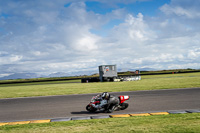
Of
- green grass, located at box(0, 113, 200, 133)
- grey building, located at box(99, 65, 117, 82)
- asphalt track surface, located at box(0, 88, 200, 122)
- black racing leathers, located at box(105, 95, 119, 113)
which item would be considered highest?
grey building, located at box(99, 65, 117, 82)

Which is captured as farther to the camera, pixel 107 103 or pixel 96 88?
pixel 96 88

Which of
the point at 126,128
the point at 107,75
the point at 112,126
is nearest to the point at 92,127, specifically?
the point at 112,126

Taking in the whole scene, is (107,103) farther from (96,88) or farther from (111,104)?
(96,88)

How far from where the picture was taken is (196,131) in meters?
5.77

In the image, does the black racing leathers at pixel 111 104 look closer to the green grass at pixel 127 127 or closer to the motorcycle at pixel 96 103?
the motorcycle at pixel 96 103

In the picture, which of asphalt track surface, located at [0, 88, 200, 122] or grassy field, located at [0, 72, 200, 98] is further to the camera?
grassy field, located at [0, 72, 200, 98]

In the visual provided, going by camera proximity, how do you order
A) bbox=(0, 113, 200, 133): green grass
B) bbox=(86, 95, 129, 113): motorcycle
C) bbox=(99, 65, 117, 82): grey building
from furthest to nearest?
1. bbox=(99, 65, 117, 82): grey building
2. bbox=(86, 95, 129, 113): motorcycle
3. bbox=(0, 113, 200, 133): green grass

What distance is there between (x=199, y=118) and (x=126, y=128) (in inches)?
128

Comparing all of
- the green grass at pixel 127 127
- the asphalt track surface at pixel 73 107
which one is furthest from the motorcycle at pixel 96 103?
the green grass at pixel 127 127

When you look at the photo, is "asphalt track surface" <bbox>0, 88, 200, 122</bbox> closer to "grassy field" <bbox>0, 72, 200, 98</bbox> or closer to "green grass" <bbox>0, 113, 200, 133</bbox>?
"green grass" <bbox>0, 113, 200, 133</bbox>

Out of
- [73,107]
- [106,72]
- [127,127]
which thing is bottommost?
[73,107]

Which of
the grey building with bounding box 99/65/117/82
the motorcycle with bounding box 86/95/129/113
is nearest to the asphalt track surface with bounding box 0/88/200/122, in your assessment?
the motorcycle with bounding box 86/95/129/113

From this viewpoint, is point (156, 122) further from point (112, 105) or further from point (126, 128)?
point (112, 105)

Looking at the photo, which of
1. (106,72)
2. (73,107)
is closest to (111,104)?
(73,107)
